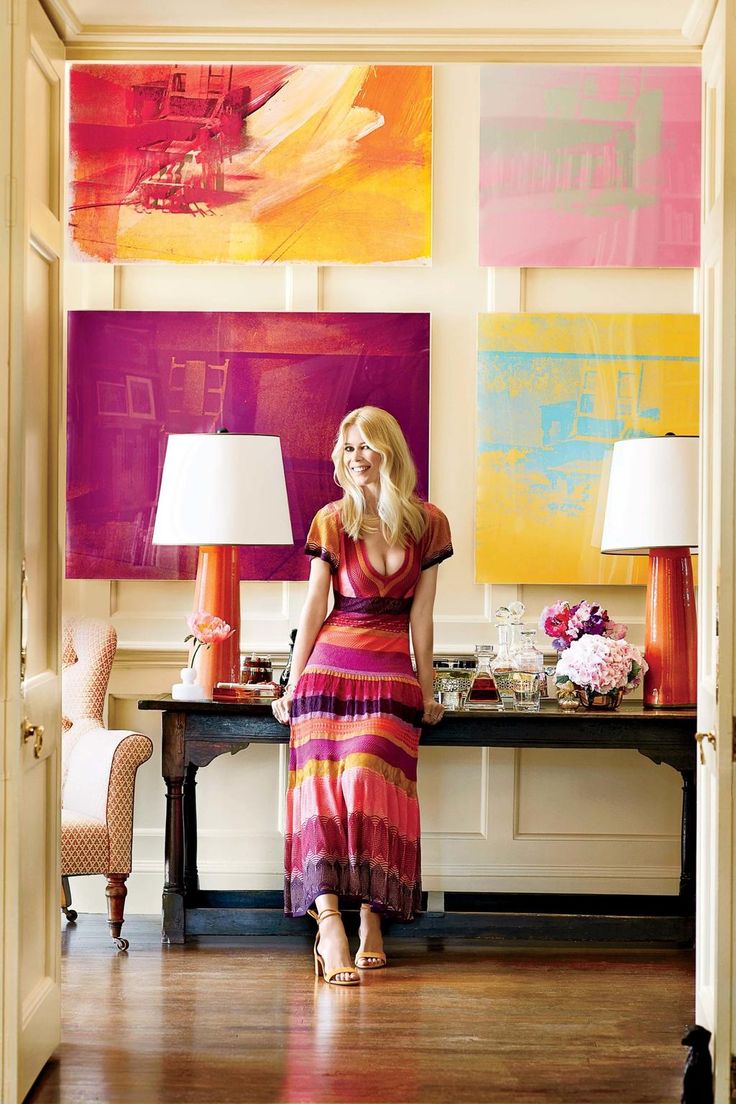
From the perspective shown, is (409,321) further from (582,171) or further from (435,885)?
(435,885)

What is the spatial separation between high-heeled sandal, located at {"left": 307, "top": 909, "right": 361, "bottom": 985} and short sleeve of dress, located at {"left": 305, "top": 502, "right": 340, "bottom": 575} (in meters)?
1.07

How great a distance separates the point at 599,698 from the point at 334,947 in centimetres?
118

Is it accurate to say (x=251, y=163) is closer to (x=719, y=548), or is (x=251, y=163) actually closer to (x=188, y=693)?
(x=188, y=693)

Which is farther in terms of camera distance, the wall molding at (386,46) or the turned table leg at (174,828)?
the wall molding at (386,46)

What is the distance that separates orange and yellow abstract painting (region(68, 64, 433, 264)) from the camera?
4328mm

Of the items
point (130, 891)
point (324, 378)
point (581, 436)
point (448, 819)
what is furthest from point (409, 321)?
point (130, 891)

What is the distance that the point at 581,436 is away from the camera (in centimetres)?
433

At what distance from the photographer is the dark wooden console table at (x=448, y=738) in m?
3.82

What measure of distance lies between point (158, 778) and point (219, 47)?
8.92 ft

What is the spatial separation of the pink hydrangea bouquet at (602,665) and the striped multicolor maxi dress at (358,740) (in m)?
0.54

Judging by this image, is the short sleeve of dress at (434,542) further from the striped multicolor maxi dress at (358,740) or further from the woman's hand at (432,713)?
the woman's hand at (432,713)

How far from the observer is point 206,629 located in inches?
158

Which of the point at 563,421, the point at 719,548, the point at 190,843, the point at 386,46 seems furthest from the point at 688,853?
the point at 386,46

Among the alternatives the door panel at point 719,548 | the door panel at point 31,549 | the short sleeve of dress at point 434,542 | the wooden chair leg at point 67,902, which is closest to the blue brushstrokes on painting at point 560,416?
the short sleeve of dress at point 434,542
